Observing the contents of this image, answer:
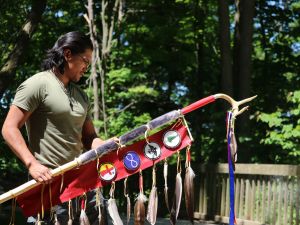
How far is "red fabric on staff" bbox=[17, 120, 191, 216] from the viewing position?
3.31 m

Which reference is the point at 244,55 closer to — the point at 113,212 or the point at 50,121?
the point at 113,212

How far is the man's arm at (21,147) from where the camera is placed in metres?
3.05

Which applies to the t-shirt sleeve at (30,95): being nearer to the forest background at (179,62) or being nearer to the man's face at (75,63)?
the man's face at (75,63)

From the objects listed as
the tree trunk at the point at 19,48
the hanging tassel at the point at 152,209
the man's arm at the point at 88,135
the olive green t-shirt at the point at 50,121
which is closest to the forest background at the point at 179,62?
the tree trunk at the point at 19,48

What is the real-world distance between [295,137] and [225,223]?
3.11 meters

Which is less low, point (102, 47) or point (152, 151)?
point (102, 47)

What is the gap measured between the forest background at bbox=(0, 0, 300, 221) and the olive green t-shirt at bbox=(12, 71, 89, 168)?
5.96 metres

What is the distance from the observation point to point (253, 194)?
8.51 meters

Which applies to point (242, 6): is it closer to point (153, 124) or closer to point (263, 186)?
point (263, 186)

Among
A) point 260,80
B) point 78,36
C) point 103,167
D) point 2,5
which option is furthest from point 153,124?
point 260,80

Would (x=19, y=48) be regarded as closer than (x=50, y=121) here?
No

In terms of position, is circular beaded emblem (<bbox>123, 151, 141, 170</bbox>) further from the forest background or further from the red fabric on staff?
the forest background

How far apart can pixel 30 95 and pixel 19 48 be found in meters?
6.26

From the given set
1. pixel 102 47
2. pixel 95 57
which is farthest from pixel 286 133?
pixel 102 47
